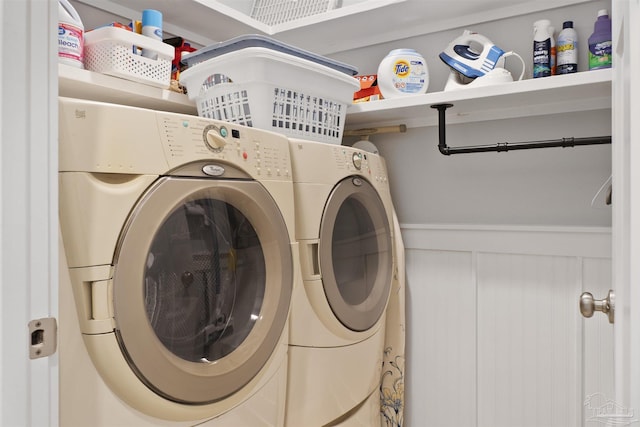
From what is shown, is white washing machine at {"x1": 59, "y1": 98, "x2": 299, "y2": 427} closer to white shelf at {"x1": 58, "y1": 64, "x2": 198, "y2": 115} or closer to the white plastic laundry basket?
the white plastic laundry basket

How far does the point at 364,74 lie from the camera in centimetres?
223

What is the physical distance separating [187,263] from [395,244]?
1007mm

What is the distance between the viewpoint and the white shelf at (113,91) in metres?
1.33

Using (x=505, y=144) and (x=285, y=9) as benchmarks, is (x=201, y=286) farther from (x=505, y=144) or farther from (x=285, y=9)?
(x=285, y=9)

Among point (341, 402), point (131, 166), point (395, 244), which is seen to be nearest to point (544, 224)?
point (395, 244)

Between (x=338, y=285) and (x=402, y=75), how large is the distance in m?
0.81

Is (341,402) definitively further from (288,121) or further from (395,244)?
(288,121)

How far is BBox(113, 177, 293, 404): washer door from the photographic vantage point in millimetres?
1011

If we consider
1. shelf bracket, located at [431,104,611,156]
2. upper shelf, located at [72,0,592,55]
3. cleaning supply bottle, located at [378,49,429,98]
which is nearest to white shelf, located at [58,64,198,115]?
upper shelf, located at [72,0,592,55]

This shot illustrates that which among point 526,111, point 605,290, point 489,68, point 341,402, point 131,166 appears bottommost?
point 341,402

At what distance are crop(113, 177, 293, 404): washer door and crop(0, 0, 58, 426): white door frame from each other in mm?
221

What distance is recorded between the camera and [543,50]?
1651 mm

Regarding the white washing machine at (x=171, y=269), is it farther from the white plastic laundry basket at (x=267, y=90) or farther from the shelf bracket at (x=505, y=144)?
the shelf bracket at (x=505, y=144)

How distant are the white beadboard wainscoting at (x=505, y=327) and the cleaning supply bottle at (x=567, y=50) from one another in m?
0.55
